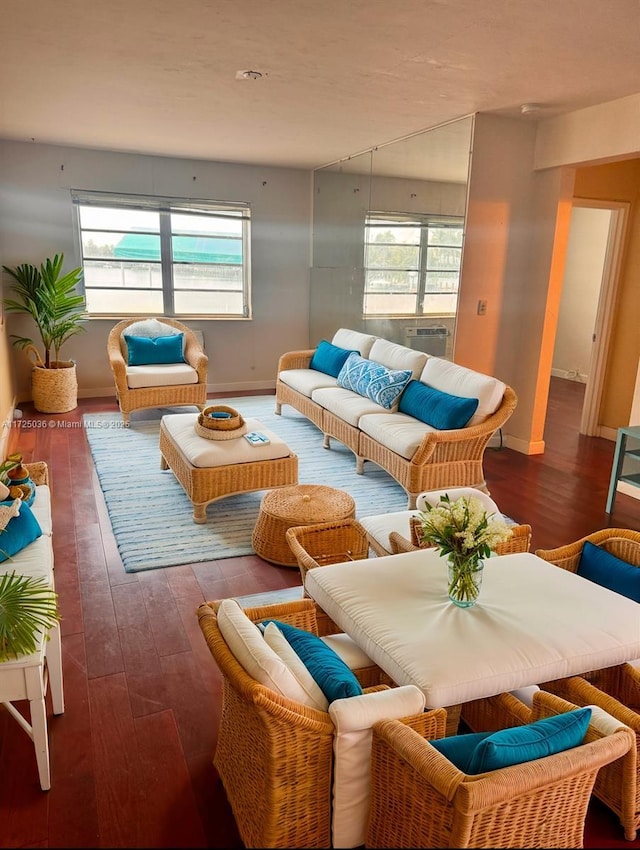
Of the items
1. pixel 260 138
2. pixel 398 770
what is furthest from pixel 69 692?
pixel 260 138

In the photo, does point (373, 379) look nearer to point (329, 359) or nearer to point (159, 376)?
point (329, 359)

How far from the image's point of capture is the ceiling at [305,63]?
9.05ft

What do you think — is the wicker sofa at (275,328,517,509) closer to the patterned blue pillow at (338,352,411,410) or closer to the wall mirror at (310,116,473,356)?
the patterned blue pillow at (338,352,411,410)

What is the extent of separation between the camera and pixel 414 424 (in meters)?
4.41

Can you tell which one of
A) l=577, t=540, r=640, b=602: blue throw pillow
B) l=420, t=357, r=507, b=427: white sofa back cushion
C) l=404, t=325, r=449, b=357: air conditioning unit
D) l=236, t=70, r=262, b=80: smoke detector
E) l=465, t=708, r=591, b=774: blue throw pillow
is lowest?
l=577, t=540, r=640, b=602: blue throw pillow

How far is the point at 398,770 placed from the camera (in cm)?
141

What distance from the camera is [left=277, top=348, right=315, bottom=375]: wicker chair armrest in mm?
6410

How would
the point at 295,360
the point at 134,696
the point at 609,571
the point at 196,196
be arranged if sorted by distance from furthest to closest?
the point at 196,196, the point at 295,360, the point at 609,571, the point at 134,696

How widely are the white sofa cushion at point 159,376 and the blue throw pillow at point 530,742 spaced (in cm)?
500

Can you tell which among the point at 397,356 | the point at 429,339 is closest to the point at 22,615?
the point at 397,356

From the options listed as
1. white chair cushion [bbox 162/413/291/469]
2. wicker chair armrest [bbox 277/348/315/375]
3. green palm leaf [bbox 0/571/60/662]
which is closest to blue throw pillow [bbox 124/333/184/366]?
wicker chair armrest [bbox 277/348/315/375]

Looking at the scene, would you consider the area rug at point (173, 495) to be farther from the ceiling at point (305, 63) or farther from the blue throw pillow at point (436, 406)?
the ceiling at point (305, 63)

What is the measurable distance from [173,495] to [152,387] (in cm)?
202

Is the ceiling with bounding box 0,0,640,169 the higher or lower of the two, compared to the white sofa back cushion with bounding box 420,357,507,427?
higher
